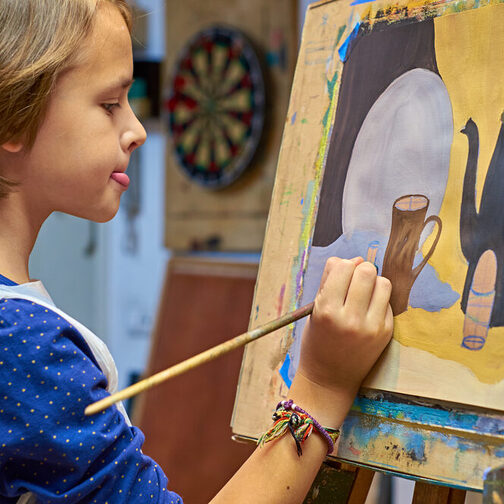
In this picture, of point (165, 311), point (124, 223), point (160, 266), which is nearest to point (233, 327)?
point (165, 311)

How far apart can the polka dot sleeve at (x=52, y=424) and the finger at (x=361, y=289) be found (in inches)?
10.7

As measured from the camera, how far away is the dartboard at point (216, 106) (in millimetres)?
2338

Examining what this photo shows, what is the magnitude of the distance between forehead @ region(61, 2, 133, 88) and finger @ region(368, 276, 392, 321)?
0.37 m

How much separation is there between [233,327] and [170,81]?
3.45 feet

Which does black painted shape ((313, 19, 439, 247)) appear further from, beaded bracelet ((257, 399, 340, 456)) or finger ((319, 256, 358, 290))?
beaded bracelet ((257, 399, 340, 456))

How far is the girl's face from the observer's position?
0.72 meters

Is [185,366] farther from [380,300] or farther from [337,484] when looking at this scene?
[337,484]

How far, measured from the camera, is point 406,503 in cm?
168

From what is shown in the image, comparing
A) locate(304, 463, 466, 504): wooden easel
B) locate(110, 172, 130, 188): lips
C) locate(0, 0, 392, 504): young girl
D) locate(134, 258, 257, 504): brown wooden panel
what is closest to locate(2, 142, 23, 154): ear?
locate(0, 0, 392, 504): young girl

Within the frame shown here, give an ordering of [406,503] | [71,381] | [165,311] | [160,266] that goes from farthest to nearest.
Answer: [160,266], [165,311], [406,503], [71,381]

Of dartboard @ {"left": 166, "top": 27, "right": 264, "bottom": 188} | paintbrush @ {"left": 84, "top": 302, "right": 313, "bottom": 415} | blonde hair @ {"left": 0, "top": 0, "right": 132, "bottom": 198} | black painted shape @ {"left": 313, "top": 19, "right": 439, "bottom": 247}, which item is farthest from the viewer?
dartboard @ {"left": 166, "top": 27, "right": 264, "bottom": 188}

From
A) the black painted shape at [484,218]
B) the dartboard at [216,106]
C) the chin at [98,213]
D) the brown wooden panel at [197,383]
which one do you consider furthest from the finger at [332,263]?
the dartboard at [216,106]

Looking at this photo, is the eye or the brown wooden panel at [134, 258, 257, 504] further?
the brown wooden panel at [134, 258, 257, 504]

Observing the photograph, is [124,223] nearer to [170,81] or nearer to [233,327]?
[170,81]
